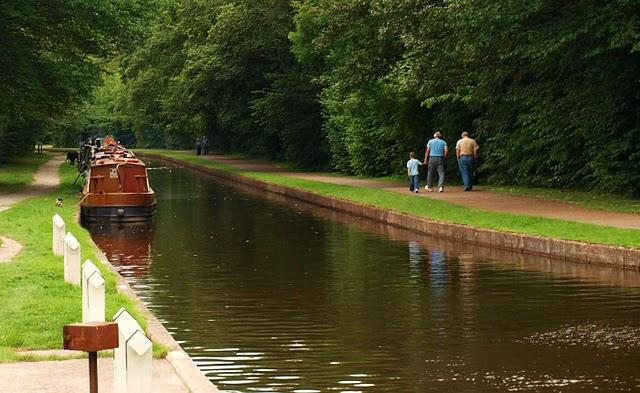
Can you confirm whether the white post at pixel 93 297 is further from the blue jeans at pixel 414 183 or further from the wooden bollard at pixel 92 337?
the blue jeans at pixel 414 183

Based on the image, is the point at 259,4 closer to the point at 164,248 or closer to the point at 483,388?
the point at 164,248

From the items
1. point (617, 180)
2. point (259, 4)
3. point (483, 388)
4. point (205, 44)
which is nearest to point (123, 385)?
point (483, 388)

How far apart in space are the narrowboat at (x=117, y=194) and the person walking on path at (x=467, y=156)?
342 inches

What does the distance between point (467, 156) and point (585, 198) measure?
18.9 ft

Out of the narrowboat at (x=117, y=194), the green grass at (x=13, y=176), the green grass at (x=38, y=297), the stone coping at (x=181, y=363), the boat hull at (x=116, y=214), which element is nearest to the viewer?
the stone coping at (x=181, y=363)

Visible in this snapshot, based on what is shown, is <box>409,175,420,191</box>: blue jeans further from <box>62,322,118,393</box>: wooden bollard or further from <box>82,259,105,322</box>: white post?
<box>62,322,118,393</box>: wooden bollard

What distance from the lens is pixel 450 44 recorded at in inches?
1150

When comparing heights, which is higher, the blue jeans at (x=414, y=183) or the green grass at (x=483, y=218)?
the blue jeans at (x=414, y=183)

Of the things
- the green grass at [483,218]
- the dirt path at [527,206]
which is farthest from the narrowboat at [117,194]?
the dirt path at [527,206]

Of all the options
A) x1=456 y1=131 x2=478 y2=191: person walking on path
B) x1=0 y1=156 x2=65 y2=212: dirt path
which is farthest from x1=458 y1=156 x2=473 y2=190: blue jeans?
x1=0 y1=156 x2=65 y2=212: dirt path

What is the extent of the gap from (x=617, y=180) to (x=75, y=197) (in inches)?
596

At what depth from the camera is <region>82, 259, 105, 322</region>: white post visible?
7203mm

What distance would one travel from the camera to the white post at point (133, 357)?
613 cm

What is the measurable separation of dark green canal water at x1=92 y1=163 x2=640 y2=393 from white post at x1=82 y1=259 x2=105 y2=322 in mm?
1739
